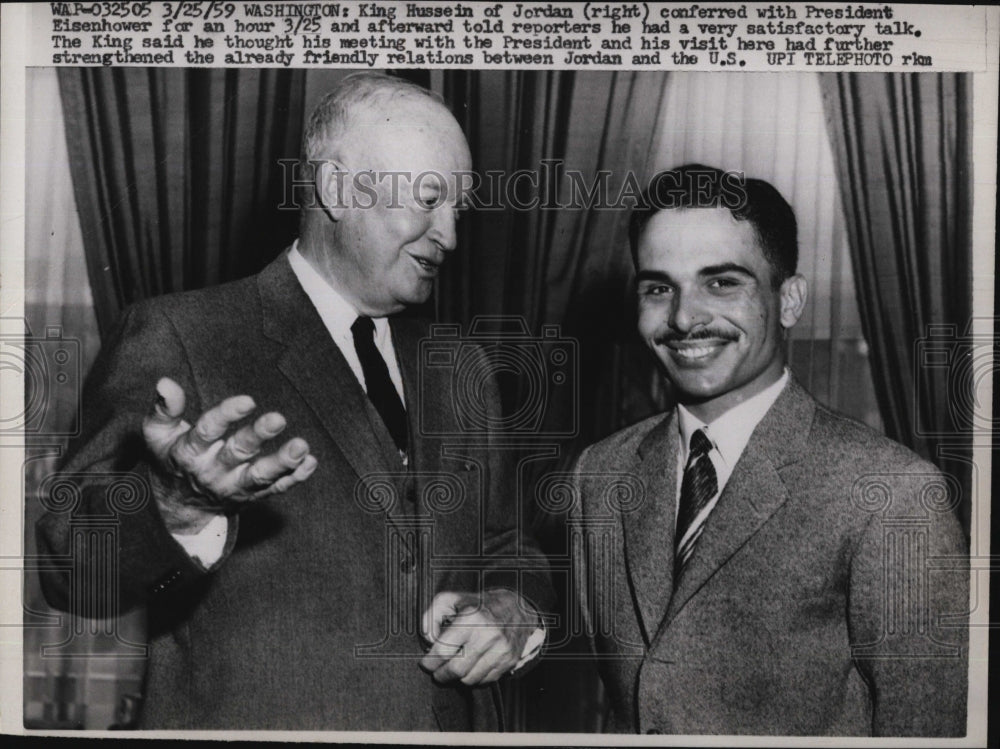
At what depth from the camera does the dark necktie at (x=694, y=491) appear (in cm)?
270

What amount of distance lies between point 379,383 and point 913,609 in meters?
1.45

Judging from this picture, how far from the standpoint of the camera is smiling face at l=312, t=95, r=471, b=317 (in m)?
2.69

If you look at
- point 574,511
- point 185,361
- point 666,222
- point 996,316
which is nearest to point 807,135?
point 666,222

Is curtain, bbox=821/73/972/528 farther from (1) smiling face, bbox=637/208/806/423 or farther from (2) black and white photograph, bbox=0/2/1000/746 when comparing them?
(1) smiling face, bbox=637/208/806/423

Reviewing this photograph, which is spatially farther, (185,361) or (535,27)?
(535,27)

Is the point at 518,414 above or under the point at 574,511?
above

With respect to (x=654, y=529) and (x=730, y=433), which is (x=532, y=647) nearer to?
(x=654, y=529)

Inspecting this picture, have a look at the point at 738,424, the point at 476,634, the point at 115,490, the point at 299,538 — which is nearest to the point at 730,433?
the point at 738,424

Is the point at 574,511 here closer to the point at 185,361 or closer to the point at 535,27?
the point at 185,361

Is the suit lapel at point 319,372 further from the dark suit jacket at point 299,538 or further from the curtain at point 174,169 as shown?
the curtain at point 174,169

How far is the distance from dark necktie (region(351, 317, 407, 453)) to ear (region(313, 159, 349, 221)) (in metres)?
0.28

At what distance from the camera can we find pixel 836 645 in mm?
2641

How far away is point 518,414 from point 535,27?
3.23ft

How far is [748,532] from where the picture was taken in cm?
265
